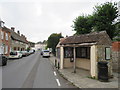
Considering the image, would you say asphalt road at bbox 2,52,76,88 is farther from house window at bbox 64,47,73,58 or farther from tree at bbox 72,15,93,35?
tree at bbox 72,15,93,35

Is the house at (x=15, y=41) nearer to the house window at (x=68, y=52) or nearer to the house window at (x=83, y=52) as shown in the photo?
the house window at (x=68, y=52)

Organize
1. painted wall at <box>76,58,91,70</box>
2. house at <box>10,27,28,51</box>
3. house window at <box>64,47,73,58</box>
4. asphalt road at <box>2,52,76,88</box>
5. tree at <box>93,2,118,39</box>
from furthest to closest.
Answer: house at <box>10,27,28,51</box>
tree at <box>93,2,118,39</box>
house window at <box>64,47,73,58</box>
painted wall at <box>76,58,91,70</box>
asphalt road at <box>2,52,76,88</box>

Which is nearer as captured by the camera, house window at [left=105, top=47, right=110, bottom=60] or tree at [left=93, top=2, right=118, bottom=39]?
house window at [left=105, top=47, right=110, bottom=60]

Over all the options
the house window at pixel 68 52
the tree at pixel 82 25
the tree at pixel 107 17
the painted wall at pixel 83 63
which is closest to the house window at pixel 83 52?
the painted wall at pixel 83 63

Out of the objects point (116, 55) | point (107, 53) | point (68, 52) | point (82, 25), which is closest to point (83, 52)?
point (68, 52)

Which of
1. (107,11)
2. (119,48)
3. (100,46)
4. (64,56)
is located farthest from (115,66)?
(107,11)

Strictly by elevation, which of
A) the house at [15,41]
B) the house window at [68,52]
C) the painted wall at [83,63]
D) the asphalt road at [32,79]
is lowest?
the asphalt road at [32,79]

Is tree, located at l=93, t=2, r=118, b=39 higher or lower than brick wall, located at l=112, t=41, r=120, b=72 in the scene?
higher

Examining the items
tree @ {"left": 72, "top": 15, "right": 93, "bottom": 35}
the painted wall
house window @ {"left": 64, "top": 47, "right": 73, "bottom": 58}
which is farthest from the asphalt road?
tree @ {"left": 72, "top": 15, "right": 93, "bottom": 35}

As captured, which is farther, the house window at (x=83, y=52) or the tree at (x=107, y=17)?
the tree at (x=107, y=17)

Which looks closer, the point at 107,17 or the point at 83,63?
the point at 83,63

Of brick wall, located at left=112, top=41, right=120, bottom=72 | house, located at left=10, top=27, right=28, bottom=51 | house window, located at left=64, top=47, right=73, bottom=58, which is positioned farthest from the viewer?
house, located at left=10, top=27, right=28, bottom=51

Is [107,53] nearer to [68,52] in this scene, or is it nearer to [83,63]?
[83,63]

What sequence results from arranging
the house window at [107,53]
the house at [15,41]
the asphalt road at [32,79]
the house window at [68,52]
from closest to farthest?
1. the asphalt road at [32,79]
2. the house window at [107,53]
3. the house window at [68,52]
4. the house at [15,41]
